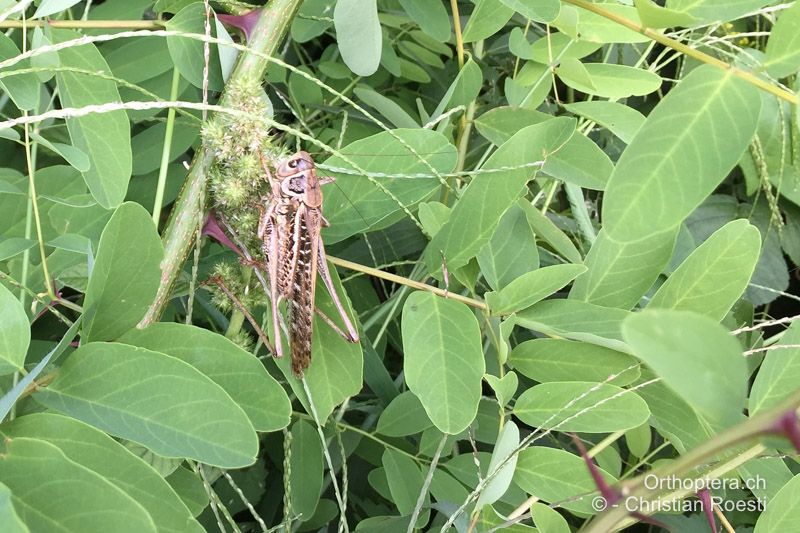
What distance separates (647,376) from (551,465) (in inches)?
5.0

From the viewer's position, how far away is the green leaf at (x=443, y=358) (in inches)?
22.0

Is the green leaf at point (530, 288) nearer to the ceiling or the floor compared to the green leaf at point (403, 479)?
nearer to the ceiling

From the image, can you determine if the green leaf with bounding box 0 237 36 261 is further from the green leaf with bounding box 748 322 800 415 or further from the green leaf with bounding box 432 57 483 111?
the green leaf with bounding box 748 322 800 415

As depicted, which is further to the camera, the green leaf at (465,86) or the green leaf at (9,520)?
the green leaf at (465,86)

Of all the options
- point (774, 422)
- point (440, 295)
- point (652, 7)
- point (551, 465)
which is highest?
point (652, 7)

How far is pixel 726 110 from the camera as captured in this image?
43 centimetres

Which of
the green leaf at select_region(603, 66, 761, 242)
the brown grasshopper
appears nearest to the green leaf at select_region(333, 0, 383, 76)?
the brown grasshopper

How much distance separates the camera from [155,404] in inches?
18.4

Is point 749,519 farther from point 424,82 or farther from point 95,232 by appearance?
point 95,232

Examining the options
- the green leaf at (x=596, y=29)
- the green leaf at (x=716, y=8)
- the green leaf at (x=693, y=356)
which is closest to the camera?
the green leaf at (x=693, y=356)

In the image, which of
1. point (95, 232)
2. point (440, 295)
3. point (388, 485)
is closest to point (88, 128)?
point (95, 232)

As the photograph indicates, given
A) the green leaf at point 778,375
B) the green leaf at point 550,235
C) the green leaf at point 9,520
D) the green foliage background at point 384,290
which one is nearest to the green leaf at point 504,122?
the green foliage background at point 384,290

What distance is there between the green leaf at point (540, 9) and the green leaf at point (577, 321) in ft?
0.87

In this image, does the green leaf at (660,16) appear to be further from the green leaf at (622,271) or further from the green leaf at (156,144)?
the green leaf at (156,144)
